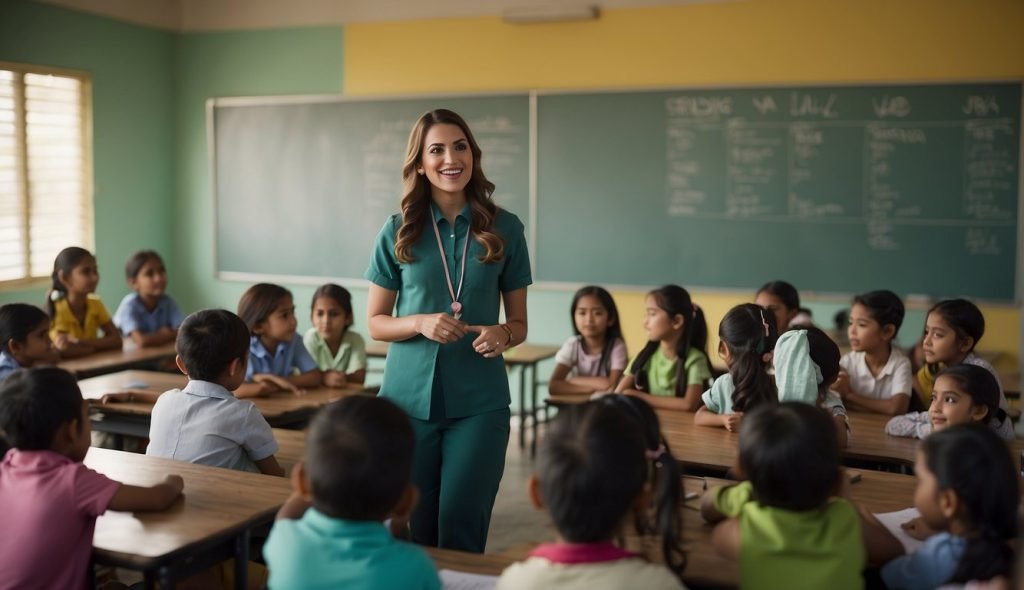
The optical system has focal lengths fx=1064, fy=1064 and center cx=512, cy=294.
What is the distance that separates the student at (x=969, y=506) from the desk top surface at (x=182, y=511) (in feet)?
4.62

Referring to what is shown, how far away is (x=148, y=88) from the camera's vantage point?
7.47 m

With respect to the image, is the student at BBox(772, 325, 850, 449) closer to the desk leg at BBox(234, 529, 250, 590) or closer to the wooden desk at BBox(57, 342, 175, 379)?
the desk leg at BBox(234, 529, 250, 590)

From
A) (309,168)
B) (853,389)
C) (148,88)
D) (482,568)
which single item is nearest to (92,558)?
(482,568)

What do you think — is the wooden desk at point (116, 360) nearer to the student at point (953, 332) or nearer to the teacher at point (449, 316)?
the teacher at point (449, 316)

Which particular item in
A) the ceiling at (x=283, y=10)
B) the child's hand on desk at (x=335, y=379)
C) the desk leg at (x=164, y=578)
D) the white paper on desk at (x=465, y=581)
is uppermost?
the ceiling at (x=283, y=10)

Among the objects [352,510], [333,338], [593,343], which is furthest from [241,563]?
[593,343]

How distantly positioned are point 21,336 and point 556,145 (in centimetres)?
342

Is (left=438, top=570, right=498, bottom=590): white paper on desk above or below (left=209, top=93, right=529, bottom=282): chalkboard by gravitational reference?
below

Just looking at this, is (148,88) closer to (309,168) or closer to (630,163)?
(309,168)

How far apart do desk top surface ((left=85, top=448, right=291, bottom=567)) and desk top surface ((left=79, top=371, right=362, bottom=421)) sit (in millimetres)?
938

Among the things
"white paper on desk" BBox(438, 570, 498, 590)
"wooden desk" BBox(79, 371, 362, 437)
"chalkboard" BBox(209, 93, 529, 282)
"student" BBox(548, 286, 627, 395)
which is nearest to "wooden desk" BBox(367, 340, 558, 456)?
Answer: "student" BBox(548, 286, 627, 395)

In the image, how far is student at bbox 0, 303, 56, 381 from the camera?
13.3 feet

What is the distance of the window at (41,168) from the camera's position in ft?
21.2

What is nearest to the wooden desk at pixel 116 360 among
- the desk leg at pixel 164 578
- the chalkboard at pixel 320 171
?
the chalkboard at pixel 320 171
